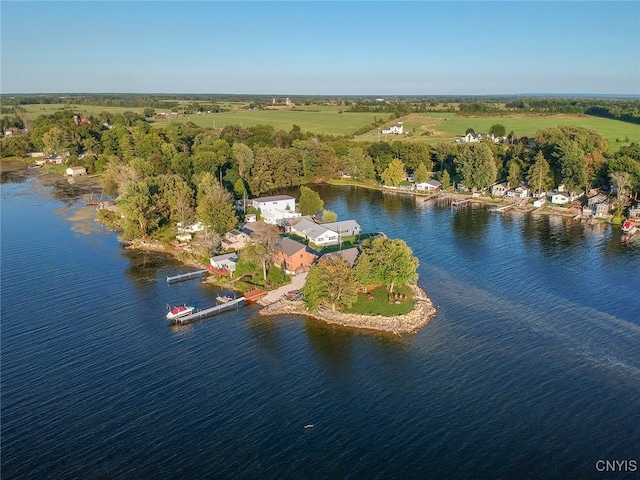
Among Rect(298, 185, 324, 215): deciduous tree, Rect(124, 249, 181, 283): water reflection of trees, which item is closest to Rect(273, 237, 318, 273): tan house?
Rect(124, 249, 181, 283): water reflection of trees

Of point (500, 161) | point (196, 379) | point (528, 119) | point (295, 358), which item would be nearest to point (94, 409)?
point (196, 379)

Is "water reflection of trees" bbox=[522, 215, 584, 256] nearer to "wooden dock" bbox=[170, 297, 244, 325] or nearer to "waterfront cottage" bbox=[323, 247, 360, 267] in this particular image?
"waterfront cottage" bbox=[323, 247, 360, 267]

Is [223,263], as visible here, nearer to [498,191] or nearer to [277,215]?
[277,215]

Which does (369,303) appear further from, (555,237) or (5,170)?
(5,170)

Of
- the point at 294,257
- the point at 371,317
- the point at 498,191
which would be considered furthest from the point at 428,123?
the point at 371,317

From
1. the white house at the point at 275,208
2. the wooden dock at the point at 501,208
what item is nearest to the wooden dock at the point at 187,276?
the white house at the point at 275,208

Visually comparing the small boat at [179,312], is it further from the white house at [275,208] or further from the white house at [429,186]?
the white house at [429,186]

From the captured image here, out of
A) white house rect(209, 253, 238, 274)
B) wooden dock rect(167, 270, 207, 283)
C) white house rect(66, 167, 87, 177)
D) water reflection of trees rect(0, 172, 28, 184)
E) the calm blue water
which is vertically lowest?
the calm blue water
